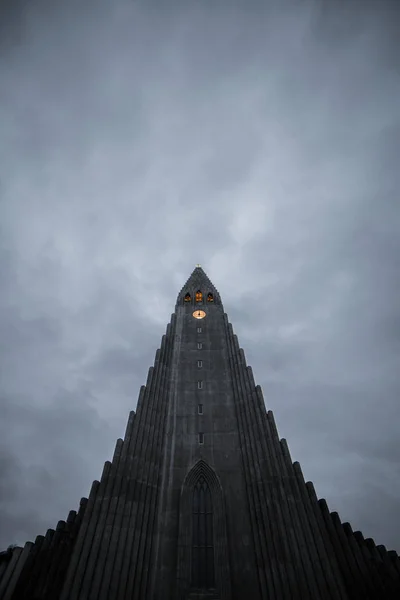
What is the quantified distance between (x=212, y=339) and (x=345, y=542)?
22.0 m

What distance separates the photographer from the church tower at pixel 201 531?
1952 cm

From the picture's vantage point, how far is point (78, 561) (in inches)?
771

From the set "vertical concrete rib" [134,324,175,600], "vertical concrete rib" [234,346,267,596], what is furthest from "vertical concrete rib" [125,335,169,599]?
"vertical concrete rib" [234,346,267,596]

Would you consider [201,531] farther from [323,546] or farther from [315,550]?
[323,546]

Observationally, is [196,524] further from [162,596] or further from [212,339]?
[212,339]

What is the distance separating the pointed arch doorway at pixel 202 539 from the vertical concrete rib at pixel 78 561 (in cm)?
601

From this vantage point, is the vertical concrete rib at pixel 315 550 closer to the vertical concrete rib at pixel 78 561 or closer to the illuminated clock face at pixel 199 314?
the vertical concrete rib at pixel 78 561

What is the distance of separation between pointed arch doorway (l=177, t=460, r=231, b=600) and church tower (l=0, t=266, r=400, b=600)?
0.07 m

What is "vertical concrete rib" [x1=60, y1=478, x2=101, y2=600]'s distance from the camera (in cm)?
1823

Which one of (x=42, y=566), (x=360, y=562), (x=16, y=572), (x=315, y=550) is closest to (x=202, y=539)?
(x=315, y=550)

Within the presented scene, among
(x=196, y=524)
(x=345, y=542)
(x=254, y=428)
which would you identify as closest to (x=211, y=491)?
(x=196, y=524)

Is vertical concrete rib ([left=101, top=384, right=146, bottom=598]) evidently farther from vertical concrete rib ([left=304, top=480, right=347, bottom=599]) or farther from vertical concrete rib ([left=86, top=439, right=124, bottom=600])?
vertical concrete rib ([left=304, top=480, right=347, bottom=599])

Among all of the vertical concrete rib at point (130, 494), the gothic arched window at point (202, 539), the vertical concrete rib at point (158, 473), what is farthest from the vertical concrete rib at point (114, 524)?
the gothic arched window at point (202, 539)

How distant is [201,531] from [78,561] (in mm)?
8247
